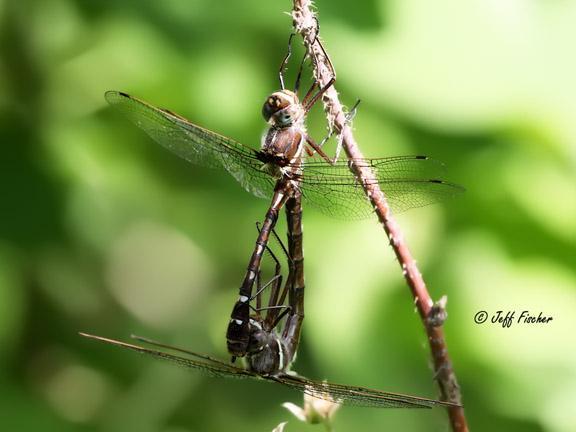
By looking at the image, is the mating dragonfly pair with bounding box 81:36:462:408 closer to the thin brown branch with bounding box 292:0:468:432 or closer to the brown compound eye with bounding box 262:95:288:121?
the brown compound eye with bounding box 262:95:288:121

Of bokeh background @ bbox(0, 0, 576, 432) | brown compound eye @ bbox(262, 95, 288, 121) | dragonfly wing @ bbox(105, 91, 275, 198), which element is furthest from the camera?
bokeh background @ bbox(0, 0, 576, 432)

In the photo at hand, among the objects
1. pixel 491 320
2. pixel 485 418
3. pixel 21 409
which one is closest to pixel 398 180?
pixel 491 320

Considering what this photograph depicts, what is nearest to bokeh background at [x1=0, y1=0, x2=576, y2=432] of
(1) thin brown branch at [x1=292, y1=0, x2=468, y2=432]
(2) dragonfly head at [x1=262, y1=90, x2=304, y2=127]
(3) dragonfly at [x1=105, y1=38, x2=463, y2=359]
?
(3) dragonfly at [x1=105, y1=38, x2=463, y2=359]

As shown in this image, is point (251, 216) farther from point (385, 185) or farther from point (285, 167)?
point (385, 185)

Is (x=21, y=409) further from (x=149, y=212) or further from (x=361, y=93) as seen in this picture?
(x=361, y=93)

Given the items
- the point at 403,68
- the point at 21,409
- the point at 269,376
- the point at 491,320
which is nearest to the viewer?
the point at 269,376

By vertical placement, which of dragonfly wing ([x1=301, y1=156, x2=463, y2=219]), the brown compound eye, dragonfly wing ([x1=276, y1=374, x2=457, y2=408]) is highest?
the brown compound eye

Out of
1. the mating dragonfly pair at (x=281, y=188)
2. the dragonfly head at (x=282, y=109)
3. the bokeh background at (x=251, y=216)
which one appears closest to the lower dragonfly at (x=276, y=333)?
the mating dragonfly pair at (x=281, y=188)

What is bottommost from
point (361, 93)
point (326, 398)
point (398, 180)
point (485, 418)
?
point (326, 398)
